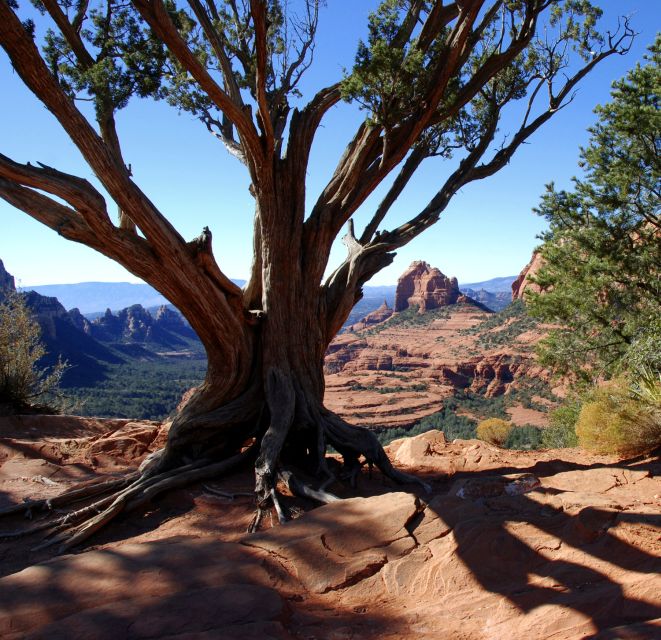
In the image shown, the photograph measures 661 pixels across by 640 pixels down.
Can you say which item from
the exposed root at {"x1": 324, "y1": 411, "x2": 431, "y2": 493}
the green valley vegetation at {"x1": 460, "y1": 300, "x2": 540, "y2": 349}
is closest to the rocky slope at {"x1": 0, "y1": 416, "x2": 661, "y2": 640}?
the exposed root at {"x1": 324, "y1": 411, "x2": 431, "y2": 493}

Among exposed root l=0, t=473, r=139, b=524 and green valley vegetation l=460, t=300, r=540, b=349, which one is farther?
green valley vegetation l=460, t=300, r=540, b=349

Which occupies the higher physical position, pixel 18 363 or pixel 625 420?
pixel 18 363

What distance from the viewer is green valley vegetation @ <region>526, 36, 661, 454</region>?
998 centimetres

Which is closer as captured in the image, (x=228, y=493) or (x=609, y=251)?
(x=228, y=493)

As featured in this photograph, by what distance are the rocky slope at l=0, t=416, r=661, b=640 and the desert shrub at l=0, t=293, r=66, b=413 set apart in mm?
6019

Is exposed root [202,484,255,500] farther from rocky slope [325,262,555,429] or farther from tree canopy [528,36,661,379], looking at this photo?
rocky slope [325,262,555,429]

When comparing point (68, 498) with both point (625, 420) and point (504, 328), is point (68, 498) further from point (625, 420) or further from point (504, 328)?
point (504, 328)

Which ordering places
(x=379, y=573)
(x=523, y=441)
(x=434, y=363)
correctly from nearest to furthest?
(x=379, y=573) → (x=523, y=441) → (x=434, y=363)

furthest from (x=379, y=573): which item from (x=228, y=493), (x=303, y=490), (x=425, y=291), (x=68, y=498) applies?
(x=425, y=291)

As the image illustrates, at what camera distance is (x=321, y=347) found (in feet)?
20.9

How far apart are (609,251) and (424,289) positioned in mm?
94210

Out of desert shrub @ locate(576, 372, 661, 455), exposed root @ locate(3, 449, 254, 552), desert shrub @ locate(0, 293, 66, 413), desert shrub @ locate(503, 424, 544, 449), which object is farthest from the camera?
desert shrub @ locate(503, 424, 544, 449)

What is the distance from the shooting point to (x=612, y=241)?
1057 centimetres

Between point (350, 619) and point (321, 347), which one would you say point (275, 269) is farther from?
point (350, 619)
